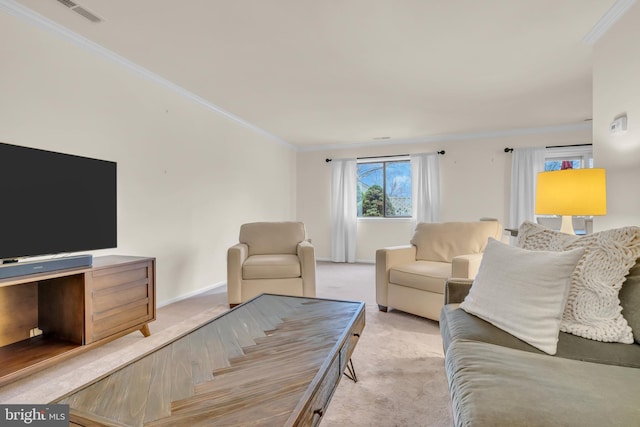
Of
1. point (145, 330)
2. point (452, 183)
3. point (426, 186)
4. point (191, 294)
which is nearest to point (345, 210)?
point (426, 186)

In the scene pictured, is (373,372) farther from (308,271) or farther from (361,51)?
(361,51)

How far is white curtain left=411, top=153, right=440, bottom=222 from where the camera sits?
5383 mm

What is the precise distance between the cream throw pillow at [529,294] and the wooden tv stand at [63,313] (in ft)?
7.49

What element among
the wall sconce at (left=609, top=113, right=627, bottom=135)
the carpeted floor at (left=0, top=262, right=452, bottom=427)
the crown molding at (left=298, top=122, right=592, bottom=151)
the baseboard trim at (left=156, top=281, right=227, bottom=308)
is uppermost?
the crown molding at (left=298, top=122, right=592, bottom=151)

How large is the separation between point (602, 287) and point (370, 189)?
4.81 m

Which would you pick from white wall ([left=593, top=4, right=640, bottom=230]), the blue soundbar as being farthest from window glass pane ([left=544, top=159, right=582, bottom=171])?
the blue soundbar

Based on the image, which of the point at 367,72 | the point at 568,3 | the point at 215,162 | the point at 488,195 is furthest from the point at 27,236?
the point at 488,195

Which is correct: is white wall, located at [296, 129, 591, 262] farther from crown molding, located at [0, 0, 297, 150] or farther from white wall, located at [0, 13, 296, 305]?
crown molding, located at [0, 0, 297, 150]

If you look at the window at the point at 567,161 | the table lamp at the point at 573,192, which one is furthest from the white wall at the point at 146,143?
the window at the point at 567,161

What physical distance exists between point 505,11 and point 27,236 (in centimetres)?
333

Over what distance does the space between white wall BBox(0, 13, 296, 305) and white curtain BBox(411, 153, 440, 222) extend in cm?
279

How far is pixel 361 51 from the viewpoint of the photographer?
2.55 metres

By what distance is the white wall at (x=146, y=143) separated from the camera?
210 cm

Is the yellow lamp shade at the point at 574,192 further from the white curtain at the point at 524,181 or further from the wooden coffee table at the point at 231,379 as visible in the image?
the white curtain at the point at 524,181
